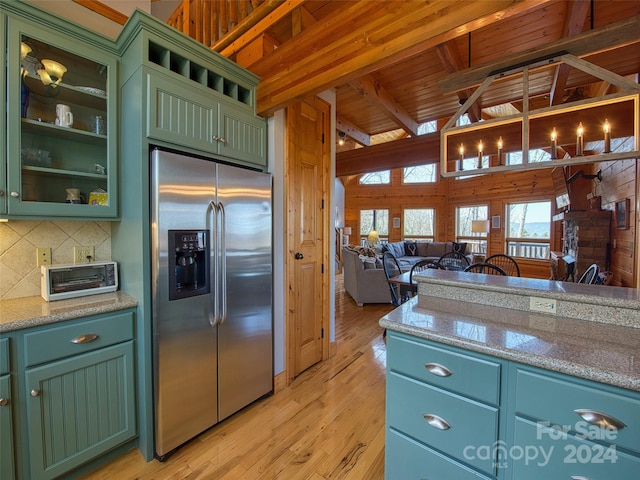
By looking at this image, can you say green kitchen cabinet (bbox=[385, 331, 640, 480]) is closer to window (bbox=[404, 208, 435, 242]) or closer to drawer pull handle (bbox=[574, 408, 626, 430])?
drawer pull handle (bbox=[574, 408, 626, 430])

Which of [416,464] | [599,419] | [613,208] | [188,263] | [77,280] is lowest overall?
[416,464]

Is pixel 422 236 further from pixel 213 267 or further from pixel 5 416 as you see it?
pixel 5 416

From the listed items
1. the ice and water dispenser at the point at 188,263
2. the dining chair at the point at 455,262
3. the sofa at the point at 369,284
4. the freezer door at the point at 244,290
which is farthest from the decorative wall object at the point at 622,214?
the ice and water dispenser at the point at 188,263

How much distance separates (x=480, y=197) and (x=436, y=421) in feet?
30.9

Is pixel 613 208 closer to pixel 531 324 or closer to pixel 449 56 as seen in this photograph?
pixel 449 56

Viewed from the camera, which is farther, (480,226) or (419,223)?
(419,223)

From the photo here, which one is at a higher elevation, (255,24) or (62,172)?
(255,24)

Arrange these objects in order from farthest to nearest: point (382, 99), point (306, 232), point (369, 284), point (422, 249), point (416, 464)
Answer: point (422, 249)
point (369, 284)
point (382, 99)
point (306, 232)
point (416, 464)

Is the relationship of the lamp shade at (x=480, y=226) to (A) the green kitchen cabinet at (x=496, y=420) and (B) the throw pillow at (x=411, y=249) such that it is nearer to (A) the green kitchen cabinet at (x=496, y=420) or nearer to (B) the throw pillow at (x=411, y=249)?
(B) the throw pillow at (x=411, y=249)

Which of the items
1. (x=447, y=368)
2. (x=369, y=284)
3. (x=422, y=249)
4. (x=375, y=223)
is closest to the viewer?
(x=447, y=368)

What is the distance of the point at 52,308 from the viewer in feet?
5.00

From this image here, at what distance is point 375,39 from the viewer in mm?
1526

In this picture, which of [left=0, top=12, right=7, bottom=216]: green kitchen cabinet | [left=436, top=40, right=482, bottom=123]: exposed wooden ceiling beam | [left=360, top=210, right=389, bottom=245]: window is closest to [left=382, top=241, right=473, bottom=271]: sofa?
[left=360, top=210, right=389, bottom=245]: window

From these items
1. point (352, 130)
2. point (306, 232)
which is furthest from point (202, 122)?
point (352, 130)
